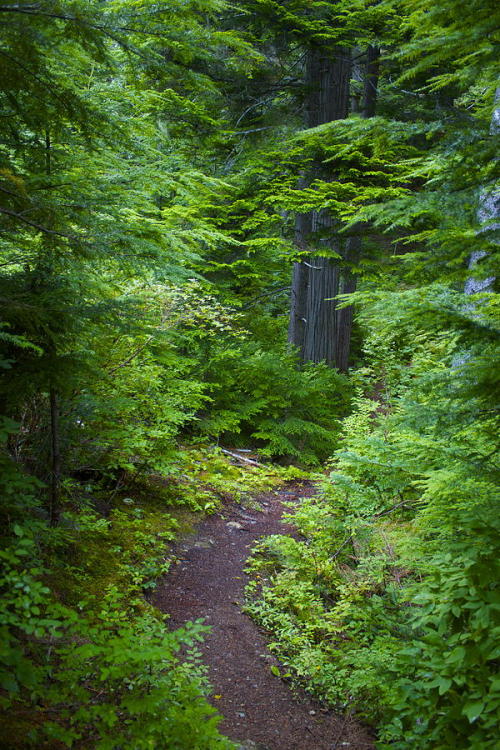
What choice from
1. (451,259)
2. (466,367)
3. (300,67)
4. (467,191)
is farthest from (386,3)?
(300,67)

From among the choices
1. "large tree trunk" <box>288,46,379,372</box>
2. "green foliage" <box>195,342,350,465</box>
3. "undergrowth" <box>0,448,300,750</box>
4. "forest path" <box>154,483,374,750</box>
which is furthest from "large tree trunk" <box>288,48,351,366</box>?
"forest path" <box>154,483,374,750</box>

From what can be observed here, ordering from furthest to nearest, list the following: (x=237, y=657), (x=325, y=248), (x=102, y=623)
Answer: (x=325, y=248) < (x=237, y=657) < (x=102, y=623)

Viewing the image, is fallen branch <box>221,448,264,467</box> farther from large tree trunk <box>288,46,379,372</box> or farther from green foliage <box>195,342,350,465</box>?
large tree trunk <box>288,46,379,372</box>

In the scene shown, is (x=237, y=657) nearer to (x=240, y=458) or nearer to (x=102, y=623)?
(x=102, y=623)

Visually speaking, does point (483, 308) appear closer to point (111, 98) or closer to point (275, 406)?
point (111, 98)

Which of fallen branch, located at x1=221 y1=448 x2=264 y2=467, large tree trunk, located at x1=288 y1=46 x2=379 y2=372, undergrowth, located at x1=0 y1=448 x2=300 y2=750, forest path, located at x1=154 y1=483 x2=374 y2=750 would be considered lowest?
forest path, located at x1=154 y1=483 x2=374 y2=750

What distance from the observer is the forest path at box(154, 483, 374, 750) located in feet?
11.8

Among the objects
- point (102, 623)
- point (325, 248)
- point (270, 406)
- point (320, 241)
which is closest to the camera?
point (102, 623)

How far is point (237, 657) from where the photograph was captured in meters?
4.30

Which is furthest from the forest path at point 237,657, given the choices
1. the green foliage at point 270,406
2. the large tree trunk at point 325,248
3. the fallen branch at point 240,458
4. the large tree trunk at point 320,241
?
the large tree trunk at point 320,241

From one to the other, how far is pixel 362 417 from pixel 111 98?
5.55 m

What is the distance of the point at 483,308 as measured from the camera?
388cm

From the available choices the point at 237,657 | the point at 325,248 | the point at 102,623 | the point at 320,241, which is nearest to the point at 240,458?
the point at 325,248

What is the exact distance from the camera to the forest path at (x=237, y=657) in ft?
11.8
